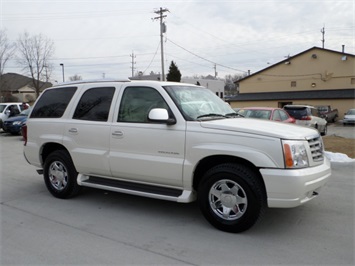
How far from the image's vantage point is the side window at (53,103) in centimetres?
591

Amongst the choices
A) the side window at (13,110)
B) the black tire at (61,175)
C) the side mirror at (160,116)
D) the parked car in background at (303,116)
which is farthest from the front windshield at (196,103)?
the side window at (13,110)

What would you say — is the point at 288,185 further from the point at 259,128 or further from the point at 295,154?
the point at 259,128

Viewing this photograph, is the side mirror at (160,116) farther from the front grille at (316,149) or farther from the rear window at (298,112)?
the rear window at (298,112)

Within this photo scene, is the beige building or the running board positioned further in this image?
the beige building

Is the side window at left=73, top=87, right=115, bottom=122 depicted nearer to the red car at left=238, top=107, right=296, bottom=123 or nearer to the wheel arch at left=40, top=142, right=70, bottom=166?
the wheel arch at left=40, top=142, right=70, bottom=166

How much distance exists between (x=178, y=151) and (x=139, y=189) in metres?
0.88

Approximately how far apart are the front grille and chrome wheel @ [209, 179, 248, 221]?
1.03 m

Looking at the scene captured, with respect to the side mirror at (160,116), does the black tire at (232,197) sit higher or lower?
lower

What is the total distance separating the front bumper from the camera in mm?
3883

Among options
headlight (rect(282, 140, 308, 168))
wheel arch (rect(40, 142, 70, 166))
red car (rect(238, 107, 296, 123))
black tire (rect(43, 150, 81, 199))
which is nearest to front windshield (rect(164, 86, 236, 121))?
headlight (rect(282, 140, 308, 168))

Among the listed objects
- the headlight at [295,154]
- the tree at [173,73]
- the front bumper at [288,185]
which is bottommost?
the front bumper at [288,185]

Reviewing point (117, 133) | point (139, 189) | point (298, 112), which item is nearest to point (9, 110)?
point (298, 112)

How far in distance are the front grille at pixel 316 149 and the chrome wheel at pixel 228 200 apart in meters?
1.03

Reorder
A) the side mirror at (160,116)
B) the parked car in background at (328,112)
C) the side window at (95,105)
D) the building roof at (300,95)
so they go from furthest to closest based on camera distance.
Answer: the building roof at (300,95) → the parked car in background at (328,112) → the side window at (95,105) → the side mirror at (160,116)
